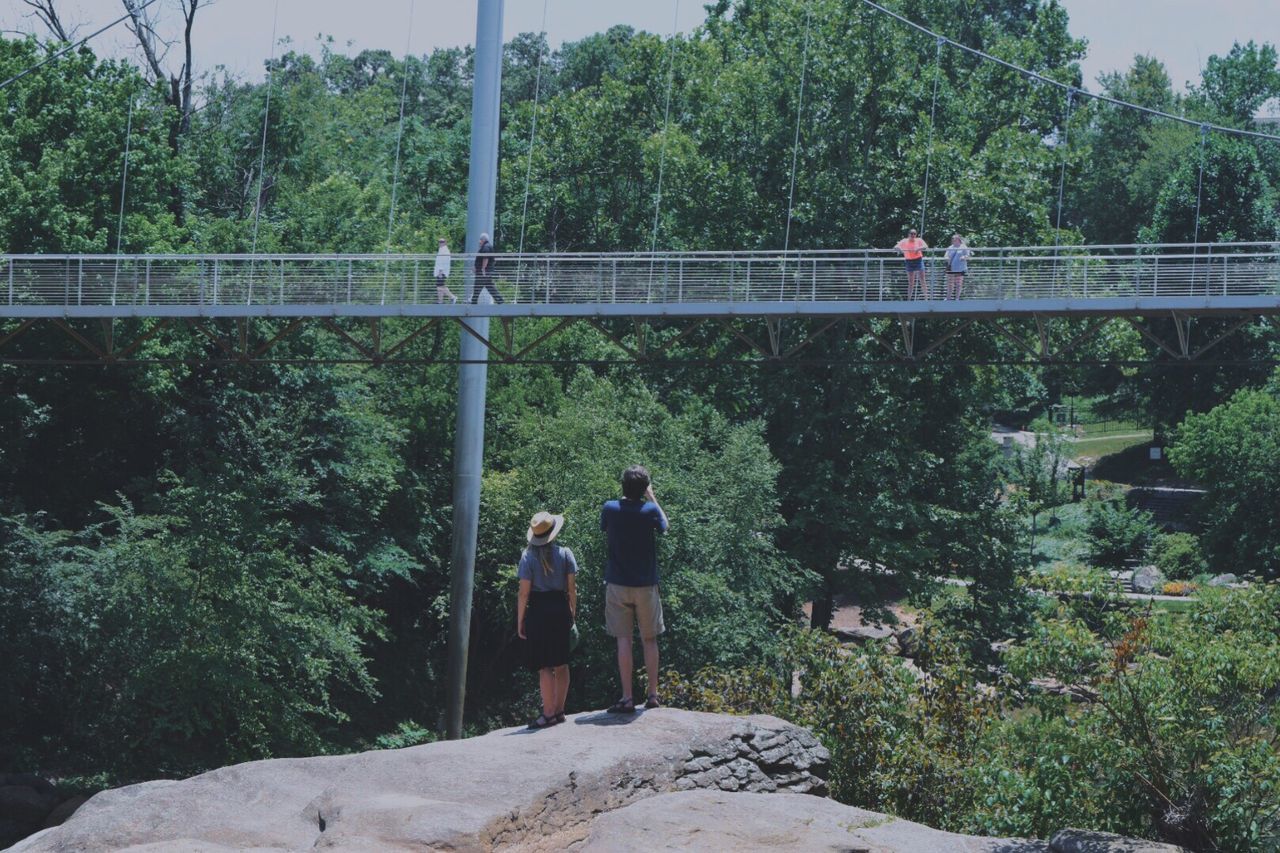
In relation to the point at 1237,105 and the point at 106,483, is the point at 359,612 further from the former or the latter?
the point at 1237,105

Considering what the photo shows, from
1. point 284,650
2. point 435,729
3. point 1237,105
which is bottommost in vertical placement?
point 435,729

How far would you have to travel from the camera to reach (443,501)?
4109 centimetres

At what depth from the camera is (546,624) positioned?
1447 centimetres

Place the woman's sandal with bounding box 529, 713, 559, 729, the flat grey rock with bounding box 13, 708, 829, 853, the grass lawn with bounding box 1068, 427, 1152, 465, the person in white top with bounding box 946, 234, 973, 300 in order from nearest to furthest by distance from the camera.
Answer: the flat grey rock with bounding box 13, 708, 829, 853 < the woman's sandal with bounding box 529, 713, 559, 729 < the person in white top with bounding box 946, 234, 973, 300 < the grass lawn with bounding box 1068, 427, 1152, 465

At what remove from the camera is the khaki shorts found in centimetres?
1434

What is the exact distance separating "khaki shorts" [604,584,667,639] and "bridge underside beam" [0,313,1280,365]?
43.8 feet

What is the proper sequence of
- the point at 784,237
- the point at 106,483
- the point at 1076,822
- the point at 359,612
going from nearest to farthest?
1. the point at 1076,822
2. the point at 359,612
3. the point at 106,483
4. the point at 784,237

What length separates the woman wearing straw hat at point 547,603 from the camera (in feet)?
46.9

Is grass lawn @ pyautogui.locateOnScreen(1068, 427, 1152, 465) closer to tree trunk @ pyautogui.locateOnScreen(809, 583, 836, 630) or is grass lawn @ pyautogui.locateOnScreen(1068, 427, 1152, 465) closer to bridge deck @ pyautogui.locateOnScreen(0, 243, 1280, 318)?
tree trunk @ pyautogui.locateOnScreen(809, 583, 836, 630)

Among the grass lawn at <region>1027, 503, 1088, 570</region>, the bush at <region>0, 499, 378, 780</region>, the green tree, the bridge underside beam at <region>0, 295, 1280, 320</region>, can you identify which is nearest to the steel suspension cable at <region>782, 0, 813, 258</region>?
the bridge underside beam at <region>0, 295, 1280, 320</region>

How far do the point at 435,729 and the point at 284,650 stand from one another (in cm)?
807

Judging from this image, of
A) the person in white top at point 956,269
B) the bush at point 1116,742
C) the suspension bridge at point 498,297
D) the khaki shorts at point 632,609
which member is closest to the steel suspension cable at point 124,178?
the suspension bridge at point 498,297

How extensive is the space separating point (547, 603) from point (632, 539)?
1037 mm

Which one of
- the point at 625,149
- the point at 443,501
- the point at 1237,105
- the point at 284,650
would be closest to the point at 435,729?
the point at 443,501
